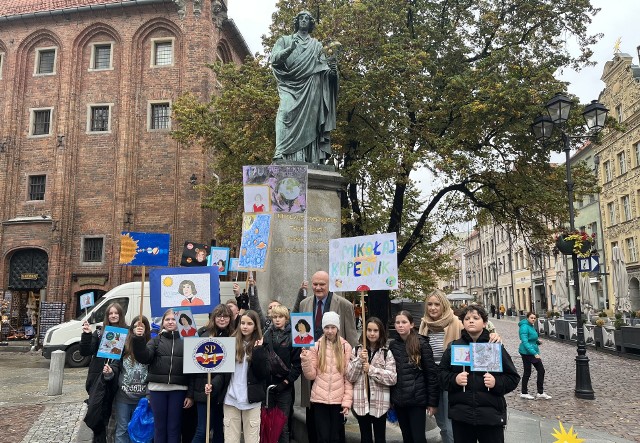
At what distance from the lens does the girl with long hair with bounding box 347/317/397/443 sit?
4957 millimetres

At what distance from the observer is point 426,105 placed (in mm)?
16156

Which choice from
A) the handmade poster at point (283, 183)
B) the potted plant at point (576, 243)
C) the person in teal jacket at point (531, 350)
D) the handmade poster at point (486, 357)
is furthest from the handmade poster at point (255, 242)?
the potted plant at point (576, 243)

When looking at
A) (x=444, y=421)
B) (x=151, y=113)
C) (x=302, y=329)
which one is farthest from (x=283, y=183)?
(x=151, y=113)

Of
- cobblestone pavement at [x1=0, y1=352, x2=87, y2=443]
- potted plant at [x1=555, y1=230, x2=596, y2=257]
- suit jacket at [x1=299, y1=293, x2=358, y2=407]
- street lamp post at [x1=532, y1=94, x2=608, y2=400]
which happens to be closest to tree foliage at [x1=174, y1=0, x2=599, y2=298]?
street lamp post at [x1=532, y1=94, x2=608, y2=400]

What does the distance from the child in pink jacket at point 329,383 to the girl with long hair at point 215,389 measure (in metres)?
0.82

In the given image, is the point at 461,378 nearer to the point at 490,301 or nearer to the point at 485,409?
the point at 485,409

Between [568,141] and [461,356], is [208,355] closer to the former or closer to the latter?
[461,356]

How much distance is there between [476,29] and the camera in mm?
18500

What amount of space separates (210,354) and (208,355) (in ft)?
0.07

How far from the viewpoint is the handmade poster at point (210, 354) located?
16.4 ft

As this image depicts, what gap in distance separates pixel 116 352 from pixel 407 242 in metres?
14.4

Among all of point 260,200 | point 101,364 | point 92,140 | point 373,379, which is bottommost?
point 373,379

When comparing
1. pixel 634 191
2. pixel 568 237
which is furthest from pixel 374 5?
pixel 634 191

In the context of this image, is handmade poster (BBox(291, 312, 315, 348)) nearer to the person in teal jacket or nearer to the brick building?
the person in teal jacket
